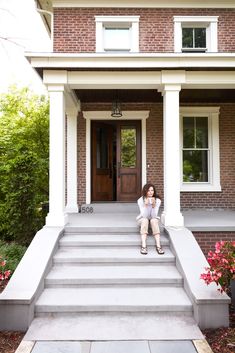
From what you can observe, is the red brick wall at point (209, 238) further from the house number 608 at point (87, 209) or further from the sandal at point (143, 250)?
the house number 608 at point (87, 209)

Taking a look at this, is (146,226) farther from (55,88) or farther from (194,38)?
(194,38)

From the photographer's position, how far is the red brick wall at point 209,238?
582 cm

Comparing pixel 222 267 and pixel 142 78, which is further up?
pixel 142 78

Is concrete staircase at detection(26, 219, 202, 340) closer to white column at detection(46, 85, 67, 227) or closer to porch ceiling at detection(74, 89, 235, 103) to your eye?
white column at detection(46, 85, 67, 227)

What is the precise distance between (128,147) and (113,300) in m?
5.25

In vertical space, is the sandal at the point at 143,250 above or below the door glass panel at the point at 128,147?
below

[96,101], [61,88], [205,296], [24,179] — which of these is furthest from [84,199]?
[205,296]

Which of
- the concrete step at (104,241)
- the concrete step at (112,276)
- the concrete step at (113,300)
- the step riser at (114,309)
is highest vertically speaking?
the concrete step at (104,241)

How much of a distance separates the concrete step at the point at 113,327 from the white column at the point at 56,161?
229cm

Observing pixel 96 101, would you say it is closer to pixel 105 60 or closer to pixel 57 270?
pixel 105 60

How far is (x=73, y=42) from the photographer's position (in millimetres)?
7785

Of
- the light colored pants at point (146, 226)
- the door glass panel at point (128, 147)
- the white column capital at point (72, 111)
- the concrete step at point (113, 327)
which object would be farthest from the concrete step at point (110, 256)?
the white column capital at point (72, 111)

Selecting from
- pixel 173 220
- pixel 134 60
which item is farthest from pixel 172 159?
pixel 134 60

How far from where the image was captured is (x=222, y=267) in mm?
3760
